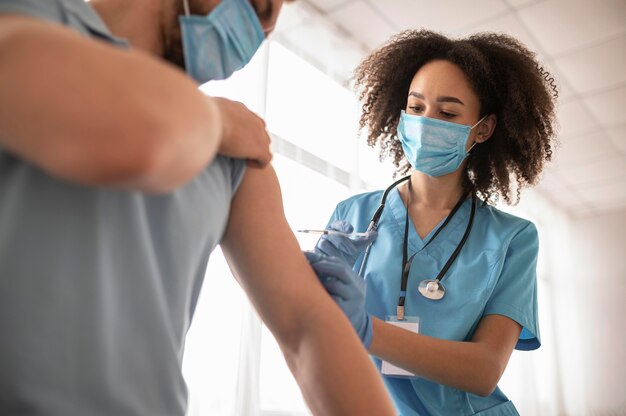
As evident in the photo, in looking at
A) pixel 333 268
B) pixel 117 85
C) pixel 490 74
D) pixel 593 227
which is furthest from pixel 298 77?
pixel 593 227

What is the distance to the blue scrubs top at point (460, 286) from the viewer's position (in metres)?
1.49

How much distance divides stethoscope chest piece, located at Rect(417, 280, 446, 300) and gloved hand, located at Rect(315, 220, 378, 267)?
211 millimetres

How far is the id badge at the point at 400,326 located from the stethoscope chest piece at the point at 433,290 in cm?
7

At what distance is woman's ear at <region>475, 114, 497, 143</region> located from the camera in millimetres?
1818

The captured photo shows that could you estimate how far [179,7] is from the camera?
2.90 ft

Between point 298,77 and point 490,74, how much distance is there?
70.3 inches

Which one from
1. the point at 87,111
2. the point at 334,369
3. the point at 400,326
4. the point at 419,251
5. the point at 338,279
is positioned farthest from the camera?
the point at 419,251

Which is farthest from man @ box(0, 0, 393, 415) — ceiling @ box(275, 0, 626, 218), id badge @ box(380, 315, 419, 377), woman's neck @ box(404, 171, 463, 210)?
ceiling @ box(275, 0, 626, 218)

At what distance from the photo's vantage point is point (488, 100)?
1821 millimetres

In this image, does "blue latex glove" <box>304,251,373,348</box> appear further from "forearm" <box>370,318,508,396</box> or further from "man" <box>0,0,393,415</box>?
"forearm" <box>370,318,508,396</box>

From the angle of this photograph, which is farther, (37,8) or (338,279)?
(338,279)

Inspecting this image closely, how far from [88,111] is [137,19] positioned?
472 millimetres

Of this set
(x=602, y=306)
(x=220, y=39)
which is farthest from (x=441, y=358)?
(x=602, y=306)

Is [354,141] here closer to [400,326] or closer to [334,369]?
[400,326]
